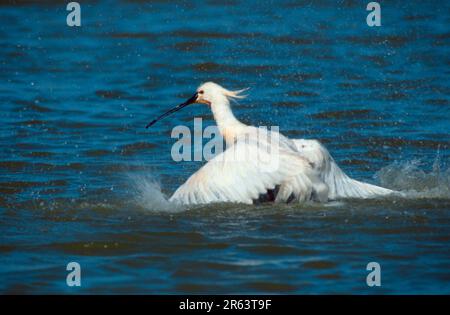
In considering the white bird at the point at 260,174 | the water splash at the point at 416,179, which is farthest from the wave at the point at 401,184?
the white bird at the point at 260,174

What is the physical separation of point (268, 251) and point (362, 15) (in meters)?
11.6

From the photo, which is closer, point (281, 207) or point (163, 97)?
point (281, 207)

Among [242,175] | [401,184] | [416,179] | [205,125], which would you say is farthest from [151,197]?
Result: [205,125]

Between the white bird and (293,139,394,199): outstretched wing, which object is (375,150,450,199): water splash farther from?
the white bird

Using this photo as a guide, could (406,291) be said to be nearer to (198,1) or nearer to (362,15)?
(362,15)

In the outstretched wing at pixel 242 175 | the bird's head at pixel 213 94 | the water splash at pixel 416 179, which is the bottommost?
the outstretched wing at pixel 242 175

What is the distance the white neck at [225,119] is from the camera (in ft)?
34.0

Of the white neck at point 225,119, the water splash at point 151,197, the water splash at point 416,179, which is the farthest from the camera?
the water splash at point 416,179

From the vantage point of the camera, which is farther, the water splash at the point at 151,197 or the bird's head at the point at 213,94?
the bird's head at the point at 213,94

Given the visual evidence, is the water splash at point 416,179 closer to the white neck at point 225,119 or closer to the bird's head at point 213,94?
the white neck at point 225,119

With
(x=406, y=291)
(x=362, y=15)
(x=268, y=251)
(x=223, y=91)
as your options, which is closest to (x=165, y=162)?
(x=223, y=91)

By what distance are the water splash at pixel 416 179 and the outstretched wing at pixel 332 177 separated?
38 centimetres

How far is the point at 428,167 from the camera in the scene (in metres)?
12.1

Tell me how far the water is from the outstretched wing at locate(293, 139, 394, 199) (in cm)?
26
